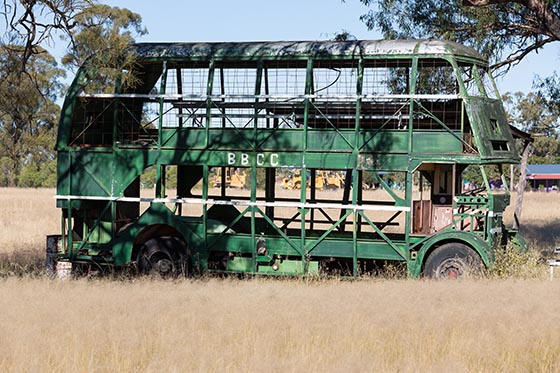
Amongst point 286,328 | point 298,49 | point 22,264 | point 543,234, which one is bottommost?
point 22,264

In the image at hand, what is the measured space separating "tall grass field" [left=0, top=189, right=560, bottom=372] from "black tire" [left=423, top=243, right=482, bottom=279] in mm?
409

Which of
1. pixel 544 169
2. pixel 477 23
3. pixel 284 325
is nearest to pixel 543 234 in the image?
pixel 477 23

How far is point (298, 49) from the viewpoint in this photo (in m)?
16.1

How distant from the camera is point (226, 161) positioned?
16281 mm

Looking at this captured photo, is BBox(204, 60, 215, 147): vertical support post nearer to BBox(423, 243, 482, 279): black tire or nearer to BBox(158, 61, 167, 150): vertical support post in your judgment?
BBox(158, 61, 167, 150): vertical support post

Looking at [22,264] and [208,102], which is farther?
[22,264]

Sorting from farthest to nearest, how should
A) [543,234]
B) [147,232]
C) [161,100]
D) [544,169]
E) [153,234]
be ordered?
[544,169] → [543,234] → [153,234] → [147,232] → [161,100]

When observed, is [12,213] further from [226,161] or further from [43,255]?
[226,161]

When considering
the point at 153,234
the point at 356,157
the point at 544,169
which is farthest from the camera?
the point at 544,169

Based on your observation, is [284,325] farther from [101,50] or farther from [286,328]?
[101,50]

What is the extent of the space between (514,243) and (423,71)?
635 cm

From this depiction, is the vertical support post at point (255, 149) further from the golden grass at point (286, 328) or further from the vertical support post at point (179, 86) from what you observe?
the golden grass at point (286, 328)

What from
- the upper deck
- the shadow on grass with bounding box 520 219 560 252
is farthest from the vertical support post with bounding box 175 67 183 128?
the shadow on grass with bounding box 520 219 560 252

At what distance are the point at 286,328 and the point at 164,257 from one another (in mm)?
6527
